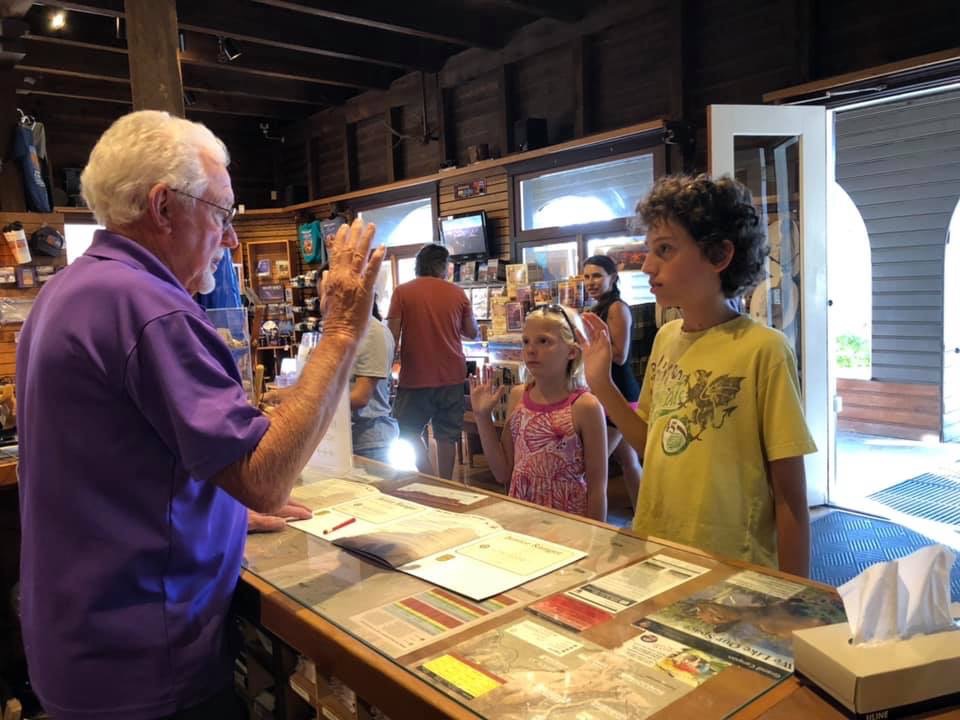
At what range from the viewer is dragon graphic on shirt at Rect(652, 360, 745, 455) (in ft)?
4.81

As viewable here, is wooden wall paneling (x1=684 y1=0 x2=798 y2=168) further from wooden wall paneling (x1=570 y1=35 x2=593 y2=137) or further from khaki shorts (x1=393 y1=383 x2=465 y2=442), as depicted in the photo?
khaki shorts (x1=393 y1=383 x2=465 y2=442)

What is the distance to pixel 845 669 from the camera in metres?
0.81

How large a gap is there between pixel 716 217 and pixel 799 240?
122 inches

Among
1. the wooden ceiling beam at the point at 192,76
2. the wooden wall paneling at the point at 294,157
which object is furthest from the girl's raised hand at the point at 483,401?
the wooden wall paneling at the point at 294,157

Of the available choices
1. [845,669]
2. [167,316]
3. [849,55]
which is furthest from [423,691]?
[849,55]

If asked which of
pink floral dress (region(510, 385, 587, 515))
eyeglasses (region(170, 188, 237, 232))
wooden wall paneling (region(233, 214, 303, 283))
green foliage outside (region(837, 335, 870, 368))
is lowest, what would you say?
green foliage outside (region(837, 335, 870, 368))

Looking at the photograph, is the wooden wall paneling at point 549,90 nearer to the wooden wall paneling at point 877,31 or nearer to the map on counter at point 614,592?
the wooden wall paneling at point 877,31

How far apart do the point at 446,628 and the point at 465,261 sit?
591 centimetres

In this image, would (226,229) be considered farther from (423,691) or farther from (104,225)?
(423,691)

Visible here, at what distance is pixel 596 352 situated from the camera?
181cm

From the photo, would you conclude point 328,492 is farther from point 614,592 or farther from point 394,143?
point 394,143

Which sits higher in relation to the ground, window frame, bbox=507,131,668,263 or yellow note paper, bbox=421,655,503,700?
window frame, bbox=507,131,668,263

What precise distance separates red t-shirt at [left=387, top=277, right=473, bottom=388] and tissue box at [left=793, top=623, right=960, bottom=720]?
3.69 metres

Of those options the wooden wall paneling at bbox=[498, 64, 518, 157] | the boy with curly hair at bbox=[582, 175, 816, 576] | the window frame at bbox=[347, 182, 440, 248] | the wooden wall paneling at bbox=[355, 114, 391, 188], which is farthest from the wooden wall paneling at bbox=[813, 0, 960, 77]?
the wooden wall paneling at bbox=[355, 114, 391, 188]
